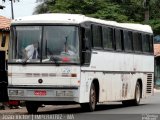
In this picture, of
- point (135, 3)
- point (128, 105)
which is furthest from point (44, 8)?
point (128, 105)

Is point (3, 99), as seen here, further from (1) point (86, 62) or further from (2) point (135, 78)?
(2) point (135, 78)

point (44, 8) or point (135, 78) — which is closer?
point (135, 78)

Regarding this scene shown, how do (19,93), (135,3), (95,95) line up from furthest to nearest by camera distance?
(135,3) < (95,95) < (19,93)

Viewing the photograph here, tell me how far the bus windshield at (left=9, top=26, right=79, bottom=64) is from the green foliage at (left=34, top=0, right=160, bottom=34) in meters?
36.2

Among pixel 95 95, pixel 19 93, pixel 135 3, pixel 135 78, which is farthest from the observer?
pixel 135 3

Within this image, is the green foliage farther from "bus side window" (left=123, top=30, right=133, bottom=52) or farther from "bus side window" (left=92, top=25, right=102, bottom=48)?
"bus side window" (left=92, top=25, right=102, bottom=48)

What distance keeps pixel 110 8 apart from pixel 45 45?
38.9m

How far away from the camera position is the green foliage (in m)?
58.3

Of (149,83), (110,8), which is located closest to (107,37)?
(149,83)

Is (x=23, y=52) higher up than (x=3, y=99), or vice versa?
(x=23, y=52)

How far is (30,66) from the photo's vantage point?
67.4 feet

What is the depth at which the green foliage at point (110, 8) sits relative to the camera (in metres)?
58.3

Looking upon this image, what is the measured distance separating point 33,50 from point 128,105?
8.33 meters

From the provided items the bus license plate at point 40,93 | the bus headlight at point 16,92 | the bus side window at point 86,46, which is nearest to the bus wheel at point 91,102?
the bus side window at point 86,46
